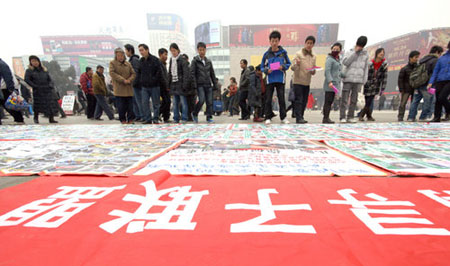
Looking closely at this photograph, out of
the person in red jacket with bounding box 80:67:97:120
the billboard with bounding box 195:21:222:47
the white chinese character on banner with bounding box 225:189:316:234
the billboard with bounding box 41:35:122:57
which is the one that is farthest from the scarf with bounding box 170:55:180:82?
the billboard with bounding box 41:35:122:57

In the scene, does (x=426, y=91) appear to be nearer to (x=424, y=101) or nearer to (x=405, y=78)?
(x=424, y=101)

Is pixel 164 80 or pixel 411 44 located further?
pixel 411 44

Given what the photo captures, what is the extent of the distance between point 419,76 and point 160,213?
5120 mm

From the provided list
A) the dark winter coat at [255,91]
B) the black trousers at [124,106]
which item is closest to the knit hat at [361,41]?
the dark winter coat at [255,91]

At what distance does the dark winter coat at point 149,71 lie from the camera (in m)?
3.73

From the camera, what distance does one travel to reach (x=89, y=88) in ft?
17.0

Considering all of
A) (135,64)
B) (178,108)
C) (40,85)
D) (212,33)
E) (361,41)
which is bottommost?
(178,108)

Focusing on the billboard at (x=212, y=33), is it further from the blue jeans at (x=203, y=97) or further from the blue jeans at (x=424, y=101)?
the blue jeans at (x=424, y=101)

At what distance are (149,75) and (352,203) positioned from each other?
377 cm

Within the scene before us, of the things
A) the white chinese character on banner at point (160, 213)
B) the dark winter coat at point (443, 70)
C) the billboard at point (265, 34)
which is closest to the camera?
the white chinese character on banner at point (160, 213)

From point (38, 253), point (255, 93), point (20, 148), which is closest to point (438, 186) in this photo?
point (38, 253)

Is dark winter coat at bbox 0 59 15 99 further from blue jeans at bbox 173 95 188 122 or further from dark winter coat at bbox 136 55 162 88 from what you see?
blue jeans at bbox 173 95 188 122

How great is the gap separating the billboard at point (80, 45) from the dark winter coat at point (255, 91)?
85.2 metres

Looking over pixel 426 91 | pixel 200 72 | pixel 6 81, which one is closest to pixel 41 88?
pixel 6 81
